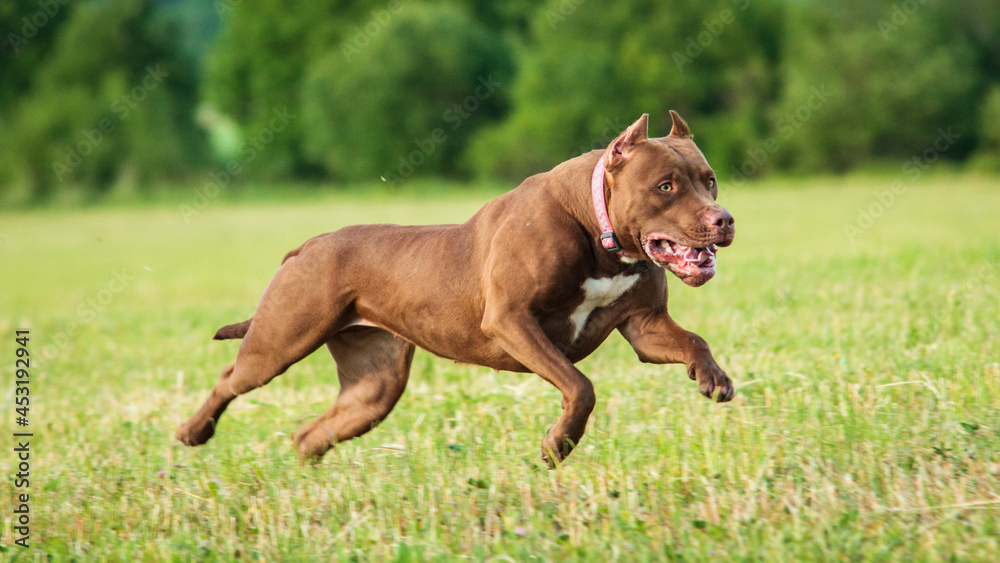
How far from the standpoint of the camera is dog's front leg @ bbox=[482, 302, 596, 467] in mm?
4520

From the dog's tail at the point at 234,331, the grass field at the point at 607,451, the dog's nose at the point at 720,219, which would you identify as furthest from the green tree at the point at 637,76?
the dog's nose at the point at 720,219

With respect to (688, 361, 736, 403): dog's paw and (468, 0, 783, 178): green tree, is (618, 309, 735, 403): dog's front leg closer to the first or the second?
(688, 361, 736, 403): dog's paw

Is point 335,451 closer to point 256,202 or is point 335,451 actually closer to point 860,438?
point 860,438

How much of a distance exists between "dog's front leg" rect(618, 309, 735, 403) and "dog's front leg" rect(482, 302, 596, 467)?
17.7 inches

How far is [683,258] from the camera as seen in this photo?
14.8 feet

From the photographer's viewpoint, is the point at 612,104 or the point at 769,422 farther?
the point at 612,104

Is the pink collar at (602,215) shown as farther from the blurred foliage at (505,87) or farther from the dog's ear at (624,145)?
the blurred foliage at (505,87)

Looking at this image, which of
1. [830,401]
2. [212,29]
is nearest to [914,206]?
[830,401]

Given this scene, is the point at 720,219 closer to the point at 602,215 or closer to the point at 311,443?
the point at 602,215

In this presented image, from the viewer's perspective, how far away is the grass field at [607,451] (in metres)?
3.83

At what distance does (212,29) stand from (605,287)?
92864 mm

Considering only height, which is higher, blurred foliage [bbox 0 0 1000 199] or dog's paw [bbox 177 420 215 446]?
blurred foliage [bbox 0 0 1000 199]

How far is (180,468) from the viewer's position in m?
5.51

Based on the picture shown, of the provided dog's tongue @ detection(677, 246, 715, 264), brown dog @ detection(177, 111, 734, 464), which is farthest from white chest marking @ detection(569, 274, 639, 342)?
dog's tongue @ detection(677, 246, 715, 264)
